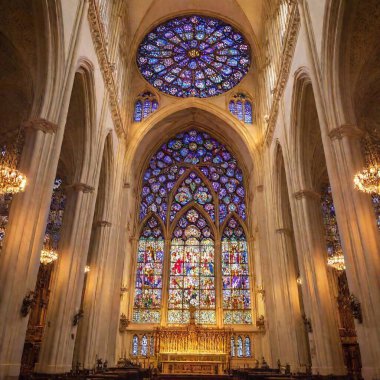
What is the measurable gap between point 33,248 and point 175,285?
1489 centimetres

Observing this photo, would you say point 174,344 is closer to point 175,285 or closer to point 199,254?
point 175,285

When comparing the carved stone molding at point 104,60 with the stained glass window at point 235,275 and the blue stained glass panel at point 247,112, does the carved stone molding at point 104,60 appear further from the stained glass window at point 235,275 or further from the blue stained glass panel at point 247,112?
the stained glass window at point 235,275

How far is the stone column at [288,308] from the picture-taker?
15.4 meters

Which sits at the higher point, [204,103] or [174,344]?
[204,103]

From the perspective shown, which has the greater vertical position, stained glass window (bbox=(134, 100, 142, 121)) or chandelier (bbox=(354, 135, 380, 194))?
stained glass window (bbox=(134, 100, 142, 121))

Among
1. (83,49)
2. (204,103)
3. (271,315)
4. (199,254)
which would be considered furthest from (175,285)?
(83,49)

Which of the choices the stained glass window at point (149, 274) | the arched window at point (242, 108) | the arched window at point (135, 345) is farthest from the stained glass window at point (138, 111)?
the arched window at point (135, 345)

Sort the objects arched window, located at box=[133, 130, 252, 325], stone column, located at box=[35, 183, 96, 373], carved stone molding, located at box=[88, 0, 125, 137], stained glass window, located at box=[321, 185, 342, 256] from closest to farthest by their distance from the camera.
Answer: stone column, located at box=[35, 183, 96, 373] → carved stone molding, located at box=[88, 0, 125, 137] → stained glass window, located at box=[321, 185, 342, 256] → arched window, located at box=[133, 130, 252, 325]

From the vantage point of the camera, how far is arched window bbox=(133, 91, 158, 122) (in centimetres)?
2372

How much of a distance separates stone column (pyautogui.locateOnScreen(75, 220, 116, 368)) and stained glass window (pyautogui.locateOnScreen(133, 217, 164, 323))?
406 centimetres

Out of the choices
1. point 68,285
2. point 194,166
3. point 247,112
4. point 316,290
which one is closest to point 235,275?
point 194,166

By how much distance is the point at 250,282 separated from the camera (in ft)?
75.5

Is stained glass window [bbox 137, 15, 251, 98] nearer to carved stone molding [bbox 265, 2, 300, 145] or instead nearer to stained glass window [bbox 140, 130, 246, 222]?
stained glass window [bbox 140, 130, 246, 222]

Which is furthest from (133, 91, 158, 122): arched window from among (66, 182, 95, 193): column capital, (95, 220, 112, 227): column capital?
(66, 182, 95, 193): column capital
